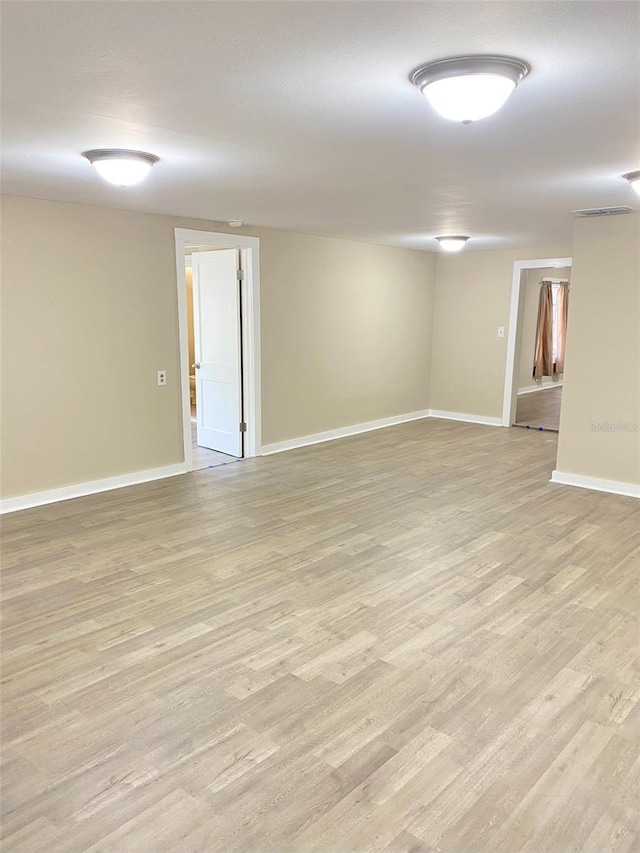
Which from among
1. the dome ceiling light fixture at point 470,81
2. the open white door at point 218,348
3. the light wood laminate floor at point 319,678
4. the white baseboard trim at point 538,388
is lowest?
the light wood laminate floor at point 319,678

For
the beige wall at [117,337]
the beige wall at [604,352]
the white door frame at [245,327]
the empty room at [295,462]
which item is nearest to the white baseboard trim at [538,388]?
the empty room at [295,462]

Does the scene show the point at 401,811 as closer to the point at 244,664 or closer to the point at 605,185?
the point at 244,664

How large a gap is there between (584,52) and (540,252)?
20.5 ft

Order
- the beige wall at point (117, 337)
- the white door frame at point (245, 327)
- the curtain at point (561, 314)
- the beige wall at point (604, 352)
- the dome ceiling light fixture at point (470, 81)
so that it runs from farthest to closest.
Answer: the curtain at point (561, 314)
the white door frame at point (245, 327)
the beige wall at point (604, 352)
the beige wall at point (117, 337)
the dome ceiling light fixture at point (470, 81)

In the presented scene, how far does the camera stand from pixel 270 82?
205 cm

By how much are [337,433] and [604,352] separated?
10.6 ft

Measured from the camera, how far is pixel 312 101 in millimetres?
2234

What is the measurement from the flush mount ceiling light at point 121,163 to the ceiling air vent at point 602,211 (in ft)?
10.7

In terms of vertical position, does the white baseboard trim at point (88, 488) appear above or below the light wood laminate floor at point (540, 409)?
below

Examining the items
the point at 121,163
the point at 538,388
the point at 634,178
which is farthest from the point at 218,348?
the point at 538,388

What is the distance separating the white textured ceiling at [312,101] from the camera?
5.28 ft

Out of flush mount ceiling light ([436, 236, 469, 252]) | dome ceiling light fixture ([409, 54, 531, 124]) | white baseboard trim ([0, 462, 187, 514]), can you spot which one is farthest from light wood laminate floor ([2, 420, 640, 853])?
flush mount ceiling light ([436, 236, 469, 252])

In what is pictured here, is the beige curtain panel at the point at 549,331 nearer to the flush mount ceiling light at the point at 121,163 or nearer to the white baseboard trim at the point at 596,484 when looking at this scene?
the white baseboard trim at the point at 596,484

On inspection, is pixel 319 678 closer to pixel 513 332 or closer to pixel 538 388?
pixel 513 332
